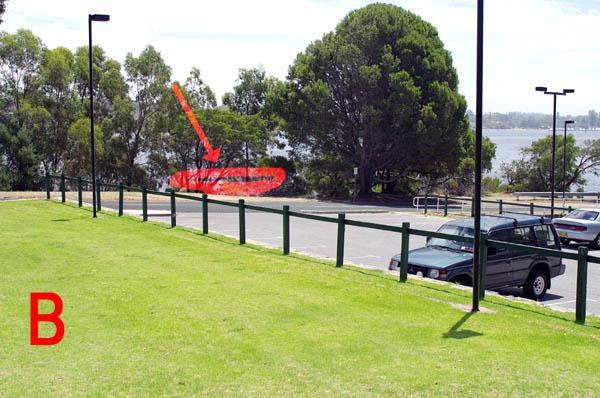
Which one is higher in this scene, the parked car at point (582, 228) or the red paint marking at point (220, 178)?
the red paint marking at point (220, 178)

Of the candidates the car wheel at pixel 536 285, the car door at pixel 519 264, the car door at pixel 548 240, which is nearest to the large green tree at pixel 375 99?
the car door at pixel 548 240

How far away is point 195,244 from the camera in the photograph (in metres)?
16.2

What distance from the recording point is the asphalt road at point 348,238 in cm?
1428

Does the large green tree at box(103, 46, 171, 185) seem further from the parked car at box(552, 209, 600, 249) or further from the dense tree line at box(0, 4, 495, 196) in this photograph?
the parked car at box(552, 209, 600, 249)

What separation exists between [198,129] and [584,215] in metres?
37.8

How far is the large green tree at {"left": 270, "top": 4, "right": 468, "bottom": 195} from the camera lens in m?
48.9

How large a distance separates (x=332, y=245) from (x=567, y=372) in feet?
44.0

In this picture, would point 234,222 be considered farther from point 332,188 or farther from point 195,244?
point 332,188

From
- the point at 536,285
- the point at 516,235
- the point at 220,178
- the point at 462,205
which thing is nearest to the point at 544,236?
the point at 516,235

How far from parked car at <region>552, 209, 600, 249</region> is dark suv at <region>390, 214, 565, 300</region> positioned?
9717 mm

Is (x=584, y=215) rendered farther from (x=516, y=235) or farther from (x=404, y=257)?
(x=404, y=257)

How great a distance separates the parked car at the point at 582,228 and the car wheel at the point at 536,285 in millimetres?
10414

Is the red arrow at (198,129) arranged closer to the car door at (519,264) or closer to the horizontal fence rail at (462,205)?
the horizontal fence rail at (462,205)

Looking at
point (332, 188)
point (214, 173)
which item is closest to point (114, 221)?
point (332, 188)
